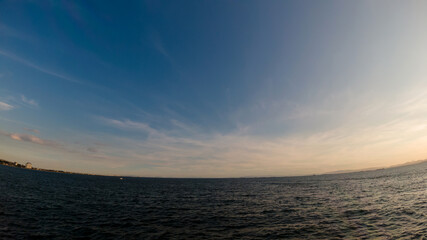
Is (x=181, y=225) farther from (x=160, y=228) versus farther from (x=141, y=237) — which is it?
(x=141, y=237)

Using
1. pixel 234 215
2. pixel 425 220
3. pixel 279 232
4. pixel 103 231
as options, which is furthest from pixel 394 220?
pixel 103 231

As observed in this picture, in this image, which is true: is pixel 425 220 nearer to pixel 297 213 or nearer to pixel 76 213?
pixel 297 213

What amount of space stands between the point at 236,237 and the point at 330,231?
11786 millimetres

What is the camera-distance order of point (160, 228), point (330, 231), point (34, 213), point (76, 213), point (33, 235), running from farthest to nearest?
point (76, 213), point (34, 213), point (160, 228), point (330, 231), point (33, 235)

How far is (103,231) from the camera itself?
2091cm

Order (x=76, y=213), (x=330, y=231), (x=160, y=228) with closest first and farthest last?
1. (x=330, y=231)
2. (x=160, y=228)
3. (x=76, y=213)

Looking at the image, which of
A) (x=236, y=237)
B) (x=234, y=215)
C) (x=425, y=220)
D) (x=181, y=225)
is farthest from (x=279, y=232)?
(x=425, y=220)

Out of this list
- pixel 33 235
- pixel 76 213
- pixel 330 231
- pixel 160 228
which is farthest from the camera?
pixel 76 213

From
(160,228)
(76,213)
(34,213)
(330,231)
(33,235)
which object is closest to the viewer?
(33,235)

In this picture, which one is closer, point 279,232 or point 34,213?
point 279,232

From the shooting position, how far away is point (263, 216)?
1100 inches

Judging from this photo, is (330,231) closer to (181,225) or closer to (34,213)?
(181,225)

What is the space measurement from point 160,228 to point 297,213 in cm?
2309

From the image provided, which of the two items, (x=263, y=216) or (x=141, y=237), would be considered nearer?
(x=141, y=237)
